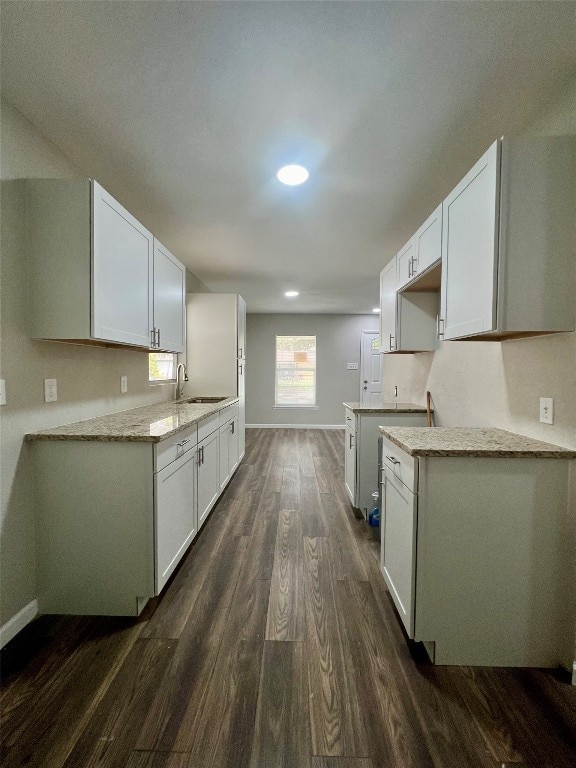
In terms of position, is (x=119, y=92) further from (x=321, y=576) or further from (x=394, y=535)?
(x=321, y=576)

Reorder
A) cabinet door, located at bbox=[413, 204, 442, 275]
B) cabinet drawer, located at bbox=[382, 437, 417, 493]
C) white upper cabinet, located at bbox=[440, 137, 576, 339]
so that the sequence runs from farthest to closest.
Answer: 1. cabinet door, located at bbox=[413, 204, 442, 275]
2. cabinet drawer, located at bbox=[382, 437, 417, 493]
3. white upper cabinet, located at bbox=[440, 137, 576, 339]

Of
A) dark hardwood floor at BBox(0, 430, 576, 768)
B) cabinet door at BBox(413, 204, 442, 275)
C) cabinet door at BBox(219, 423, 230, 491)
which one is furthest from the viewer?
cabinet door at BBox(219, 423, 230, 491)

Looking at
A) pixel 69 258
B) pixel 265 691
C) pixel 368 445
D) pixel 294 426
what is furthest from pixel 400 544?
pixel 294 426

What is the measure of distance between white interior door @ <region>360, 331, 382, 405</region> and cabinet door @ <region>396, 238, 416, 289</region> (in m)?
4.60

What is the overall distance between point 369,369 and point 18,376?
6479 mm

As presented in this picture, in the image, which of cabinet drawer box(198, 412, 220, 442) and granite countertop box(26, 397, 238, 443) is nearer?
granite countertop box(26, 397, 238, 443)

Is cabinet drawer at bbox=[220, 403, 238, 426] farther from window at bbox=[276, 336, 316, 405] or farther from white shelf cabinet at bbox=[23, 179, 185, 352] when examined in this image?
window at bbox=[276, 336, 316, 405]

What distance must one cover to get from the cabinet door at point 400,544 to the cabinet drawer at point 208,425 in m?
1.36

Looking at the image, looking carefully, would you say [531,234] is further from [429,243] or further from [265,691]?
[265,691]

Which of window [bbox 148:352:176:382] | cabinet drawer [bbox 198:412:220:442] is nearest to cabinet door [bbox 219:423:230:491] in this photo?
cabinet drawer [bbox 198:412:220:442]

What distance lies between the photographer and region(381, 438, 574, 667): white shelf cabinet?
148 cm

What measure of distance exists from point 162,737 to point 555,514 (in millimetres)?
1743

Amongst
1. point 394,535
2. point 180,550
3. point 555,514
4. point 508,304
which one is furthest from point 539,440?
point 180,550

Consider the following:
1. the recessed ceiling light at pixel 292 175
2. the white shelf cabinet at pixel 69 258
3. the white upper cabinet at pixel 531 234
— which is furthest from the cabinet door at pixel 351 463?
the white shelf cabinet at pixel 69 258
